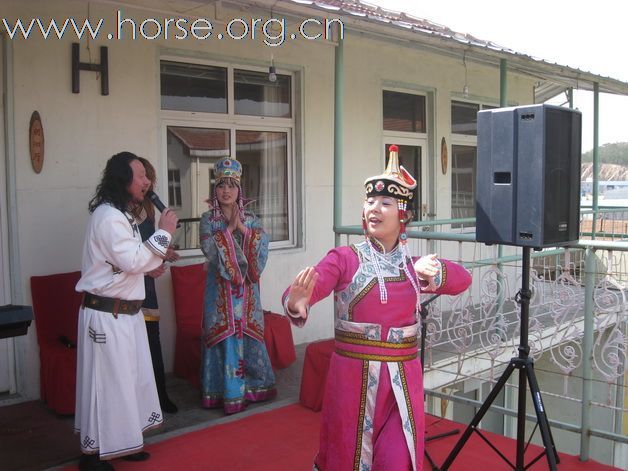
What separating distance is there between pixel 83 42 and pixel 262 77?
5.75 feet

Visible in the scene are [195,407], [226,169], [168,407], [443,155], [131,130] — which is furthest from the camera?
[443,155]

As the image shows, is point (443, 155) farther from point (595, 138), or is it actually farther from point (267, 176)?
point (267, 176)

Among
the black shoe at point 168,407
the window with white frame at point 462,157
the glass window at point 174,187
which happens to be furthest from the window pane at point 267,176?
the window with white frame at point 462,157

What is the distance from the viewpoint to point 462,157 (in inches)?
325

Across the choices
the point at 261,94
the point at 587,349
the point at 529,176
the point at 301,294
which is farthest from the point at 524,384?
the point at 261,94

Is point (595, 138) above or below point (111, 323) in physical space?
above

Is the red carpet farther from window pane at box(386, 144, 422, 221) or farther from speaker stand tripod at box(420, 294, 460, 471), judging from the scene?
window pane at box(386, 144, 422, 221)

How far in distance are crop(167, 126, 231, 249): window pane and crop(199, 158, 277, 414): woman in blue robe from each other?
121 cm

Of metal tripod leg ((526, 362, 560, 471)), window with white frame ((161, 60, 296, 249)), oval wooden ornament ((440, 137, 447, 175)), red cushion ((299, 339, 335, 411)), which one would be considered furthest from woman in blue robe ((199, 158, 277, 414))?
oval wooden ornament ((440, 137, 447, 175))

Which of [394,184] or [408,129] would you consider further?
[408,129]

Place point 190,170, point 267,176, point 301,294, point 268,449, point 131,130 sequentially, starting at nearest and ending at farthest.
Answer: point 301,294
point 268,449
point 131,130
point 190,170
point 267,176

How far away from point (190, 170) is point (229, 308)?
66.7 inches

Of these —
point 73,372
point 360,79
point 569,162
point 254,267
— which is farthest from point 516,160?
point 360,79

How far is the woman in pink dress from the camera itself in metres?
2.54
